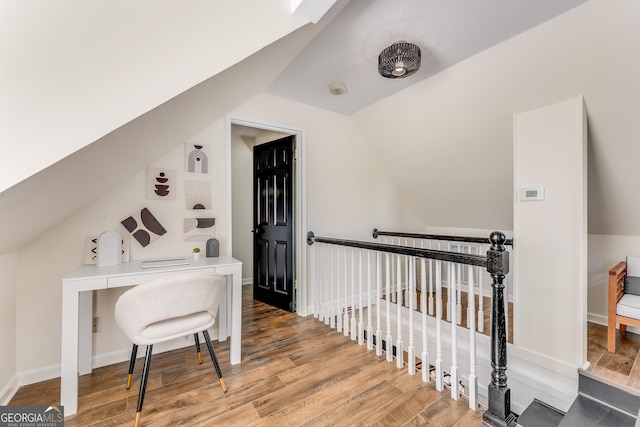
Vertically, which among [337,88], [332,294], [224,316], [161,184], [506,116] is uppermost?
[337,88]

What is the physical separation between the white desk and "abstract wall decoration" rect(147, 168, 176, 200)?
1.86 ft

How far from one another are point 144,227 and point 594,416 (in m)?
3.37

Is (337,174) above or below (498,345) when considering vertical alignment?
above

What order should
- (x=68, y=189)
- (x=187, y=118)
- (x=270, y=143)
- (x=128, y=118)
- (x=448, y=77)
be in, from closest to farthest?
1. (x=128, y=118)
2. (x=68, y=189)
3. (x=187, y=118)
4. (x=448, y=77)
5. (x=270, y=143)

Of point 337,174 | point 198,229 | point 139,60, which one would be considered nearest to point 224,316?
point 198,229

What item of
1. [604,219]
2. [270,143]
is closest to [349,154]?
[270,143]

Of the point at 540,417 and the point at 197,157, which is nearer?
the point at 540,417

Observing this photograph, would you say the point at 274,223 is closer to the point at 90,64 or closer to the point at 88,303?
the point at 88,303

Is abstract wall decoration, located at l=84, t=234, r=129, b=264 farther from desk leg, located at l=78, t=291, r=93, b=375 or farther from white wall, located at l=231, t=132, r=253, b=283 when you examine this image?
white wall, located at l=231, t=132, r=253, b=283

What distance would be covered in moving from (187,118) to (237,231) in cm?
282

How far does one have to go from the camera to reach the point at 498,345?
5.11 feet

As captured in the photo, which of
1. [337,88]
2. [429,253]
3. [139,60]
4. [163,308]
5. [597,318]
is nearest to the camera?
[139,60]

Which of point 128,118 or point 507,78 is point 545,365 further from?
point 128,118

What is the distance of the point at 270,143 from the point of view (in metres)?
3.47
